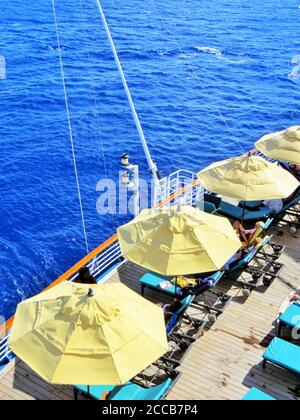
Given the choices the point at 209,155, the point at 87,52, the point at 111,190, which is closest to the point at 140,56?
the point at 87,52

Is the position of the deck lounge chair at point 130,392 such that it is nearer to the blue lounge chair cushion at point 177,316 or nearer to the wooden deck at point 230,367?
the wooden deck at point 230,367

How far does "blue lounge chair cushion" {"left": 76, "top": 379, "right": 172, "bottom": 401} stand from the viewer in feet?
33.2

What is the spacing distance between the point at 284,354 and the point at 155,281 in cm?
401

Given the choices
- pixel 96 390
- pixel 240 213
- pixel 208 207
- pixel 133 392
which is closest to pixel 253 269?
pixel 240 213

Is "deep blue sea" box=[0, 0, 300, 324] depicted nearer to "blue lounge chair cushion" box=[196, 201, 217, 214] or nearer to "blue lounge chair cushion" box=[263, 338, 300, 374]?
"blue lounge chair cushion" box=[196, 201, 217, 214]

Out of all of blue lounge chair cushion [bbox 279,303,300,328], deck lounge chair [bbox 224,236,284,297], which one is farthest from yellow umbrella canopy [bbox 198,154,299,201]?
blue lounge chair cushion [bbox 279,303,300,328]

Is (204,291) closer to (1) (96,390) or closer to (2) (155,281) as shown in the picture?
(2) (155,281)

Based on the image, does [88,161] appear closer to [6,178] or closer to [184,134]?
[6,178]

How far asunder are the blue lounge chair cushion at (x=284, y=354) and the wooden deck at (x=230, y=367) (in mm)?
551

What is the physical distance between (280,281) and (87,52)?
49.5 meters

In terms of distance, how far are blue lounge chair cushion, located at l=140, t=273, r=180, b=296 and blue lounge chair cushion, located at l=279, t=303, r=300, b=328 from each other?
2884 mm

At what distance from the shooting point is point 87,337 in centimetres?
885

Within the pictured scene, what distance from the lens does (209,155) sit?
3788cm

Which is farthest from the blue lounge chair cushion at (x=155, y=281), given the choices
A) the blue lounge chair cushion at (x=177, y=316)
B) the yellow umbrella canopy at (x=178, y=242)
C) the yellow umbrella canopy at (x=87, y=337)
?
the yellow umbrella canopy at (x=87, y=337)
